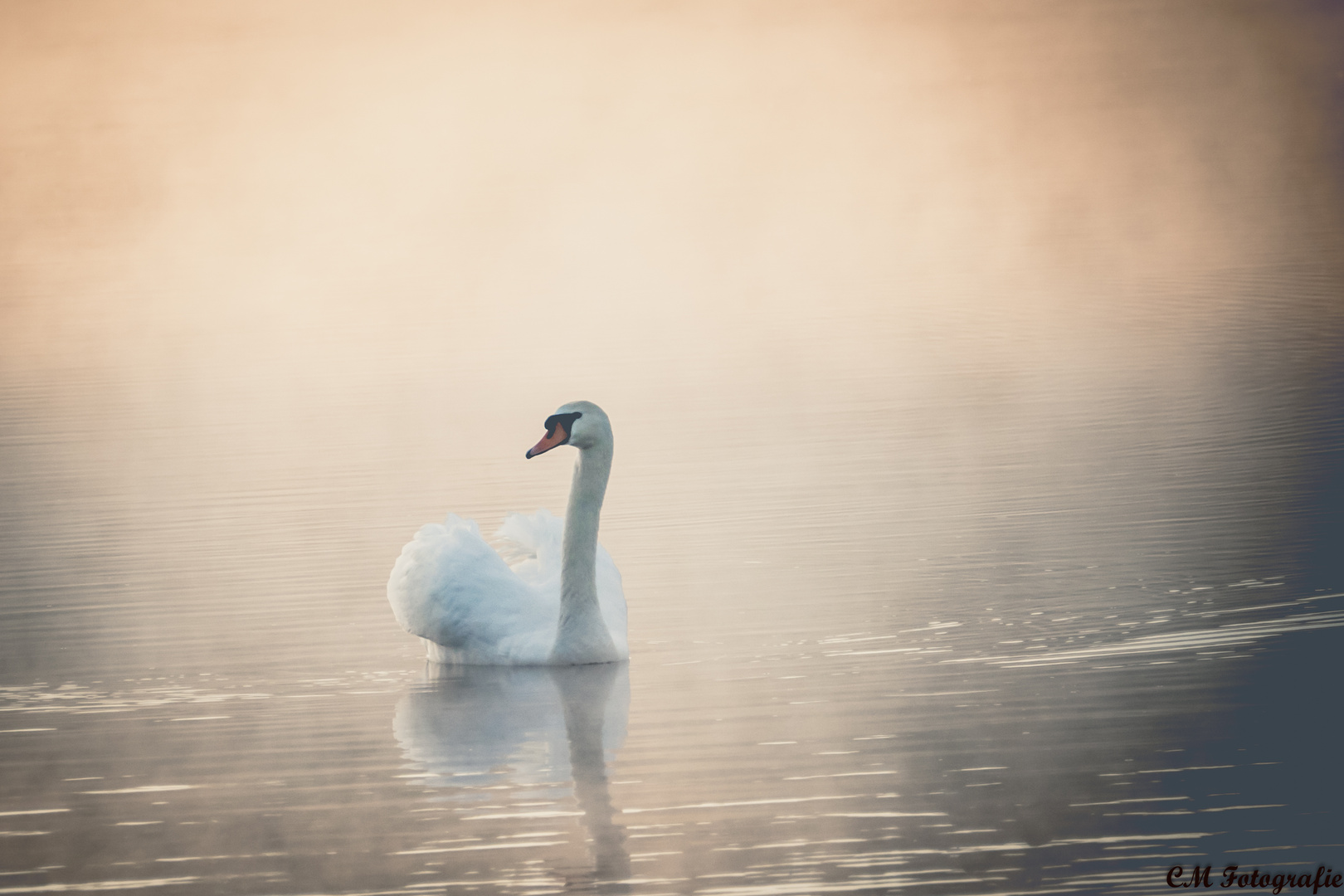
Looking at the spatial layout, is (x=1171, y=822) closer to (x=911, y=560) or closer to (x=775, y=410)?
(x=911, y=560)

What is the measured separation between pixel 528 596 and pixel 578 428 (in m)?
0.89

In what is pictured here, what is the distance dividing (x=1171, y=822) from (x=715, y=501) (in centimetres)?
675

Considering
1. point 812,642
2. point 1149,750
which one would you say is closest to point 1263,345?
point 812,642

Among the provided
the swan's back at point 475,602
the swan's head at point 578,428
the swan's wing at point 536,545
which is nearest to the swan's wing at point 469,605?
the swan's back at point 475,602

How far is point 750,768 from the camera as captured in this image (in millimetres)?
6898

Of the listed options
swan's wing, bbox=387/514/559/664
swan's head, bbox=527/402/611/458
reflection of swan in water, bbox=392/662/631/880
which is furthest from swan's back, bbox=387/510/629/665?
swan's head, bbox=527/402/611/458

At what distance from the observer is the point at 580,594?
28.2ft

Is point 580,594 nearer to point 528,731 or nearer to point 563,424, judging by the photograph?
point 563,424

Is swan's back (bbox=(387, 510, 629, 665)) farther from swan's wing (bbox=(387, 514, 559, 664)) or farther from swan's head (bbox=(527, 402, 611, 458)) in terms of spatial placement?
swan's head (bbox=(527, 402, 611, 458))

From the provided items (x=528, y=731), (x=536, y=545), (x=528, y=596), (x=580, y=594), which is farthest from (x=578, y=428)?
(x=528, y=731)

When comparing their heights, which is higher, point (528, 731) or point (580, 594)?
point (580, 594)

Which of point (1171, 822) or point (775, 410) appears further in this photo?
point (775, 410)

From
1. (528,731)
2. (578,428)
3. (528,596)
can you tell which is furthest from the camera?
(528,596)

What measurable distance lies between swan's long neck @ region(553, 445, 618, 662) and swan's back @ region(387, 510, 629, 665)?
0.32ft
